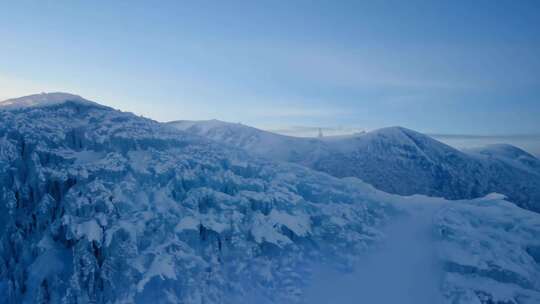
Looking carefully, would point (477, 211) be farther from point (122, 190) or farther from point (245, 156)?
point (122, 190)

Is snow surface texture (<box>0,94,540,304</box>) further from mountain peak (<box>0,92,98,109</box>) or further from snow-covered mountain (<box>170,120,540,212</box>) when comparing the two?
snow-covered mountain (<box>170,120,540,212</box>)

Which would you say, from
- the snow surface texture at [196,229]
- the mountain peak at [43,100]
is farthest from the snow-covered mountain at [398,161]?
the mountain peak at [43,100]

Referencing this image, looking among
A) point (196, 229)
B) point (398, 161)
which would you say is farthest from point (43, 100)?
point (398, 161)

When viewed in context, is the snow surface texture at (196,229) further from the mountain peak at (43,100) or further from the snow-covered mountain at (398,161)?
the snow-covered mountain at (398,161)

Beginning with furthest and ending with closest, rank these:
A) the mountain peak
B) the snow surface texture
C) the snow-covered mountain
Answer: the snow-covered mountain
the mountain peak
the snow surface texture

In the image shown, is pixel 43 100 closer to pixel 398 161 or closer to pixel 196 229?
pixel 196 229

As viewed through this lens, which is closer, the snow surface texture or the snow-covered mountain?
the snow surface texture

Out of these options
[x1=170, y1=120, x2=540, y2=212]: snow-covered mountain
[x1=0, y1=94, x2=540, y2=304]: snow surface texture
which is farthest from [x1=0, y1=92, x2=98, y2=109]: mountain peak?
[x1=170, y1=120, x2=540, y2=212]: snow-covered mountain
